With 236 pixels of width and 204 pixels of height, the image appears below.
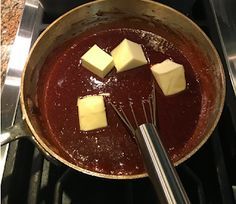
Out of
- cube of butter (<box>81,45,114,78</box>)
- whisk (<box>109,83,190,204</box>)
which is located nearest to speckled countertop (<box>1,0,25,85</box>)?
cube of butter (<box>81,45,114,78</box>)

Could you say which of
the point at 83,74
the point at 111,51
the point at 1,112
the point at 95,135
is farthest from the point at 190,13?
the point at 1,112

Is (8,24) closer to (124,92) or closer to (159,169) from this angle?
(124,92)

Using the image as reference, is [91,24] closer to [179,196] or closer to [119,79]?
[119,79]

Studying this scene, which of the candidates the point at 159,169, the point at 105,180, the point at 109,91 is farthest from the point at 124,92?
the point at 159,169

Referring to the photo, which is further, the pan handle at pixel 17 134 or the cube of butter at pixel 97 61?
the cube of butter at pixel 97 61

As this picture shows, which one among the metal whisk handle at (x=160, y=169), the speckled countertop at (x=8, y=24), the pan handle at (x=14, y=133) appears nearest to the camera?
the metal whisk handle at (x=160, y=169)

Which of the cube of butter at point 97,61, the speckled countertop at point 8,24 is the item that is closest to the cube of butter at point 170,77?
the cube of butter at point 97,61

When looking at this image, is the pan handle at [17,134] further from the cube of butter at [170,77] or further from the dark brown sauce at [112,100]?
the cube of butter at [170,77]

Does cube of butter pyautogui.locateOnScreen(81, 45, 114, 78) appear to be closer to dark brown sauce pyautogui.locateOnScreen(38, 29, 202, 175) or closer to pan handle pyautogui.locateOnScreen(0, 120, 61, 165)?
dark brown sauce pyautogui.locateOnScreen(38, 29, 202, 175)
